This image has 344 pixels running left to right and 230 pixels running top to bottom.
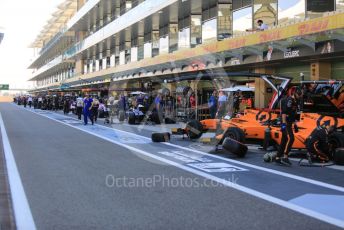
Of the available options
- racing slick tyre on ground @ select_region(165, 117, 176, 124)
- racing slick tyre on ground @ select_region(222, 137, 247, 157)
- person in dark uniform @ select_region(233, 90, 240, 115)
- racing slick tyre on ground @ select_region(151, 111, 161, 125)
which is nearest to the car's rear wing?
racing slick tyre on ground @ select_region(222, 137, 247, 157)

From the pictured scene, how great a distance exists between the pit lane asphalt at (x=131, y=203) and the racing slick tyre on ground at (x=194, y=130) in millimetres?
5051

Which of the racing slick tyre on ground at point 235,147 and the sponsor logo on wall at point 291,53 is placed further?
the sponsor logo on wall at point 291,53

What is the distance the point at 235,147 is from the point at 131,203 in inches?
207

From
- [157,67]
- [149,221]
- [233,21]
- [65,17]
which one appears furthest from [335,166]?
[65,17]

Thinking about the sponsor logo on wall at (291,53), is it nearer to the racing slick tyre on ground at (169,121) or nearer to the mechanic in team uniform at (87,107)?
the racing slick tyre on ground at (169,121)

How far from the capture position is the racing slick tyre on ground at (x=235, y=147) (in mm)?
11781

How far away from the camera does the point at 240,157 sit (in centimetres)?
1198

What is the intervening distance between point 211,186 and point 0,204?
3323mm

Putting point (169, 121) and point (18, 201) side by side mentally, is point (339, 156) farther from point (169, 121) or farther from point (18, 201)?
point (169, 121)

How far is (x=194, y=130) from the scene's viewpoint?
16062 mm

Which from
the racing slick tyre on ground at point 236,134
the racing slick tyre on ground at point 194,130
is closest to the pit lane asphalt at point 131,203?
the racing slick tyre on ground at point 236,134

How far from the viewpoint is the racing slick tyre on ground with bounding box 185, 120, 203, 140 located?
16.0 meters

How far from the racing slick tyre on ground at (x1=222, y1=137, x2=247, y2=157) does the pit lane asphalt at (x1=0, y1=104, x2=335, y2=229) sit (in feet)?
6.53

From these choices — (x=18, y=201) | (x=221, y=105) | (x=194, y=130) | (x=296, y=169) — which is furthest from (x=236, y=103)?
(x=18, y=201)
